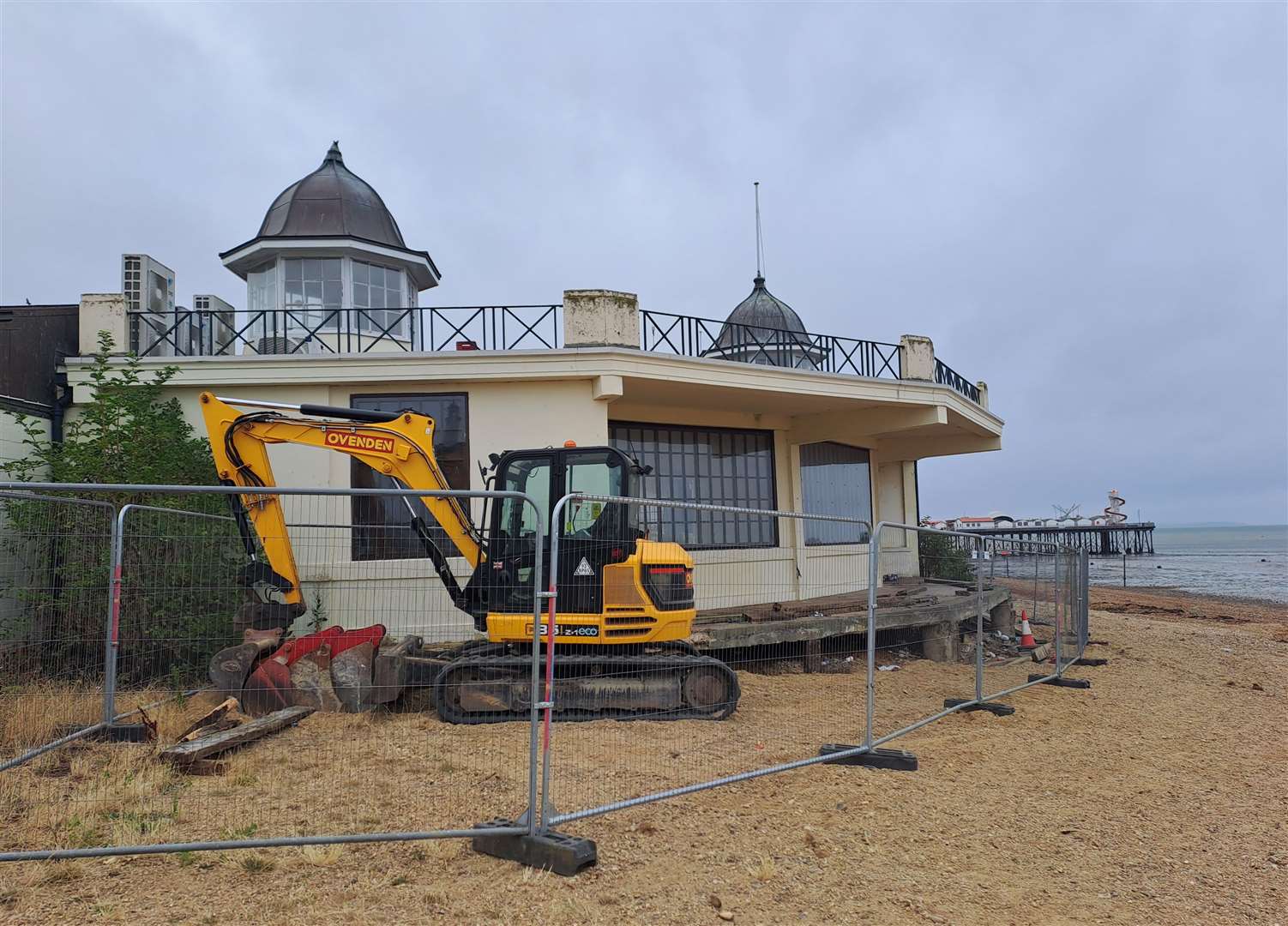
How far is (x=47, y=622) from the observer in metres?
6.54

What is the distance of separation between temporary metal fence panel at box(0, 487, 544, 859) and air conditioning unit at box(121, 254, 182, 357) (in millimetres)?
5551

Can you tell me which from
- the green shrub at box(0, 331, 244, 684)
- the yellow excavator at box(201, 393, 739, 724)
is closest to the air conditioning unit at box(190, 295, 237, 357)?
the yellow excavator at box(201, 393, 739, 724)

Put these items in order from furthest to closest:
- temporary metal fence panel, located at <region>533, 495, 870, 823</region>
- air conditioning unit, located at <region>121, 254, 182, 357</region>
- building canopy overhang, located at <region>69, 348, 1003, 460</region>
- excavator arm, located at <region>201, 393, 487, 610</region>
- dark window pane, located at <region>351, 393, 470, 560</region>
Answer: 1. air conditioning unit, located at <region>121, 254, 182, 357</region>
2. building canopy overhang, located at <region>69, 348, 1003, 460</region>
3. dark window pane, located at <region>351, 393, 470, 560</region>
4. excavator arm, located at <region>201, 393, 487, 610</region>
5. temporary metal fence panel, located at <region>533, 495, 870, 823</region>

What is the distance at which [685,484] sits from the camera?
599 inches

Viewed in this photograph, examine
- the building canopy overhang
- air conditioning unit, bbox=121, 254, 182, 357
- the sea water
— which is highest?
air conditioning unit, bbox=121, 254, 182, 357

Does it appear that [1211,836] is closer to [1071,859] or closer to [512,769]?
[1071,859]

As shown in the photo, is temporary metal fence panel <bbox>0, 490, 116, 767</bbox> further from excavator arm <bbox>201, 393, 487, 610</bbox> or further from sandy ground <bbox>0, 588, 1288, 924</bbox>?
excavator arm <bbox>201, 393, 487, 610</bbox>

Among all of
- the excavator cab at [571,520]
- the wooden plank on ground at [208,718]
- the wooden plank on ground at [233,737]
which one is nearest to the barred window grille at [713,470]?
the excavator cab at [571,520]

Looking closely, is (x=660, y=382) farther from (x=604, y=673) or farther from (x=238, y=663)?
(x=238, y=663)

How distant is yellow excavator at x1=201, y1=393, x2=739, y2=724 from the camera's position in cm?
823

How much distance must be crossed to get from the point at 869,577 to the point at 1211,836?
2.67 metres

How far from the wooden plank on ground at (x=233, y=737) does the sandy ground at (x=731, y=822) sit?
16 cm

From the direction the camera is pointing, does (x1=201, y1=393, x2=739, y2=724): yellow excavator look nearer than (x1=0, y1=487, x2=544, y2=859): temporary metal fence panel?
No

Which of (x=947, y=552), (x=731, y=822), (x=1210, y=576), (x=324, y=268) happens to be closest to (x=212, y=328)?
(x=324, y=268)
